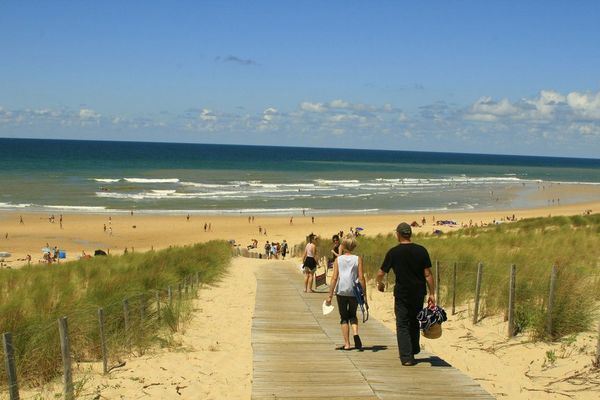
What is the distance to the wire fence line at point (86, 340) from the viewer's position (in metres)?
6.41

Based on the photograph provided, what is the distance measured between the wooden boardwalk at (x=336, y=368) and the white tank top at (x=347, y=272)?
2.66 feet

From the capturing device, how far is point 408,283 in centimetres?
746

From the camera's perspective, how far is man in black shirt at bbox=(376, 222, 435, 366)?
745 cm

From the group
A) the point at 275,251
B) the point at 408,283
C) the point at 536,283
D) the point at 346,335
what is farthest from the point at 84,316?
the point at 275,251

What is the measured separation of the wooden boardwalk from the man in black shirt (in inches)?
13.9

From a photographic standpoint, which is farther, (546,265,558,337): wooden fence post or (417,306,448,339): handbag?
(546,265,558,337): wooden fence post

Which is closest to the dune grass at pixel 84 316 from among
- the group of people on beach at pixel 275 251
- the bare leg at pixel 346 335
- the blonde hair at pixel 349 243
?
the bare leg at pixel 346 335

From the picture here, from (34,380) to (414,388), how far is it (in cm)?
405

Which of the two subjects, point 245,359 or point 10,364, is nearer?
point 10,364

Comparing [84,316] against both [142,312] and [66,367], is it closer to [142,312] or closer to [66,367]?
[142,312]

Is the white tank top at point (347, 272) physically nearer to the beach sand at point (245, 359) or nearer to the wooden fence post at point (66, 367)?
the beach sand at point (245, 359)

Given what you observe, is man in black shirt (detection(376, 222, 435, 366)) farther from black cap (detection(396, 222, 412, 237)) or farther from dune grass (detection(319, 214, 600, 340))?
dune grass (detection(319, 214, 600, 340))

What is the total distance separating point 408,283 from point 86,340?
4.09 meters

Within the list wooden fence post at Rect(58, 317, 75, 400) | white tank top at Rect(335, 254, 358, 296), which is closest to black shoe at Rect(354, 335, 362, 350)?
white tank top at Rect(335, 254, 358, 296)
